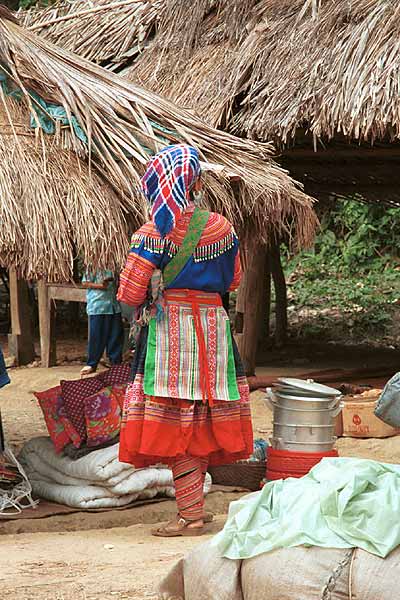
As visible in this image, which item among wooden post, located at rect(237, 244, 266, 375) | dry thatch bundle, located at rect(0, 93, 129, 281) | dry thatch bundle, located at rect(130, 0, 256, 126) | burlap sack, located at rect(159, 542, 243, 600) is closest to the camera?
burlap sack, located at rect(159, 542, 243, 600)

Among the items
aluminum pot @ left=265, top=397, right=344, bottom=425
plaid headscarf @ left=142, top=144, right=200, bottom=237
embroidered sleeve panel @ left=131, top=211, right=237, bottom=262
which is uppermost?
plaid headscarf @ left=142, top=144, right=200, bottom=237

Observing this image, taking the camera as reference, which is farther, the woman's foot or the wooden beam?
the wooden beam

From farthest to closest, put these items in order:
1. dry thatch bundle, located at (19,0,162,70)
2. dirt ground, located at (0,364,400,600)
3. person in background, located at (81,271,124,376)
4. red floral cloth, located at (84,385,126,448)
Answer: person in background, located at (81,271,124,376), dry thatch bundle, located at (19,0,162,70), red floral cloth, located at (84,385,126,448), dirt ground, located at (0,364,400,600)

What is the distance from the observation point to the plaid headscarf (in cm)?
454

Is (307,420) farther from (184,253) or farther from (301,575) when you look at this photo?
(301,575)

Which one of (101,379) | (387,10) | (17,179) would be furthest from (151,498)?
(387,10)

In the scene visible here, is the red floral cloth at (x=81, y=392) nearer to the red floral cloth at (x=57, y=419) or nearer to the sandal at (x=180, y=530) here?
the red floral cloth at (x=57, y=419)

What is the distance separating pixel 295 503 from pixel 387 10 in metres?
5.01

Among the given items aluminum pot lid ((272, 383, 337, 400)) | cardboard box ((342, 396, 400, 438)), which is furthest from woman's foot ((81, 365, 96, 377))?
aluminum pot lid ((272, 383, 337, 400))

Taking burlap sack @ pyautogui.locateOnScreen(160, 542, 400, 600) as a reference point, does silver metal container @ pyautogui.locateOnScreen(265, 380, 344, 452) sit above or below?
above

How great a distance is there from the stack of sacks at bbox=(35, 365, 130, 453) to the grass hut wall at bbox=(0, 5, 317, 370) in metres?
0.87

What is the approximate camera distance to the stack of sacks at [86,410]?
5730mm

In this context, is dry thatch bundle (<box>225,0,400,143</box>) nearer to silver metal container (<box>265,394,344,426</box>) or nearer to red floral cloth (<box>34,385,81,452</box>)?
silver metal container (<box>265,394,344,426</box>)

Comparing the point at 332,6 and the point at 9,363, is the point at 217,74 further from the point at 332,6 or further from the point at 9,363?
the point at 9,363
